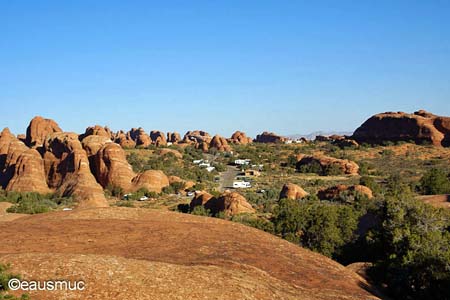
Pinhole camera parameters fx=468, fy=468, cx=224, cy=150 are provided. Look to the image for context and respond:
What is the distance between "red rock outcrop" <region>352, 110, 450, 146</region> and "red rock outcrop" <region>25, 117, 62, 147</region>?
61.3m

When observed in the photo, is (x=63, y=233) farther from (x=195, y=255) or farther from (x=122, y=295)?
(x=122, y=295)

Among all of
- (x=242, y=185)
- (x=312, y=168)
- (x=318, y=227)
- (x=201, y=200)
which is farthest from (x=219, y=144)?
(x=318, y=227)

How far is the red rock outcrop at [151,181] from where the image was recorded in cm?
5229

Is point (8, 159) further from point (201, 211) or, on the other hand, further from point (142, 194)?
point (201, 211)

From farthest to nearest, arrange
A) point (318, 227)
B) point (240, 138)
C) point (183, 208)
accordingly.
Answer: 1. point (240, 138)
2. point (183, 208)
3. point (318, 227)

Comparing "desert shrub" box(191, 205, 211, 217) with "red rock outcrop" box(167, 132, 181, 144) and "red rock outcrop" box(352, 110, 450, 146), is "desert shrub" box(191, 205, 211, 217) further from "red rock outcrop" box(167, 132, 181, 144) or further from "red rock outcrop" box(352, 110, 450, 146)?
"red rock outcrop" box(167, 132, 181, 144)

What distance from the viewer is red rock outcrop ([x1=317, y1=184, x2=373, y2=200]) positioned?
4331 cm

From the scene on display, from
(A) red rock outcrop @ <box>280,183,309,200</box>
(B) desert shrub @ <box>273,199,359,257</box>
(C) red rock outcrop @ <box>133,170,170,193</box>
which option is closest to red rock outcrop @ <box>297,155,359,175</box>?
(A) red rock outcrop @ <box>280,183,309,200</box>

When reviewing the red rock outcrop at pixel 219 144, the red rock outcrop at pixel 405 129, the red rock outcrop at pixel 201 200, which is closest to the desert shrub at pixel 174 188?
the red rock outcrop at pixel 201 200

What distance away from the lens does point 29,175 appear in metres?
51.3

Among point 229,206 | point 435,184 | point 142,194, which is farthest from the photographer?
point 142,194

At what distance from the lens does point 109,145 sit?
5388cm

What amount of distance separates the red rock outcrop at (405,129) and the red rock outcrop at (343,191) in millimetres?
47360

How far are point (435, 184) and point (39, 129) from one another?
5753 centimetres
